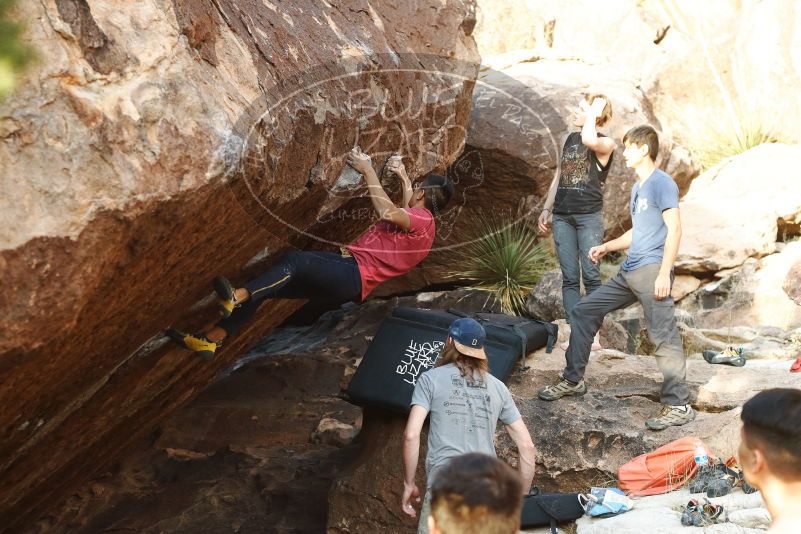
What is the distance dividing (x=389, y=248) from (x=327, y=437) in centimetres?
310

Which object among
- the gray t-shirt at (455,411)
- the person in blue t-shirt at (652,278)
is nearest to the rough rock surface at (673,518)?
the gray t-shirt at (455,411)

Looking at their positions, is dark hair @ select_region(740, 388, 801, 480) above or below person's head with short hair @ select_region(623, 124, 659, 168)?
below

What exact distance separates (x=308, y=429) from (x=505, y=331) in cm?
263

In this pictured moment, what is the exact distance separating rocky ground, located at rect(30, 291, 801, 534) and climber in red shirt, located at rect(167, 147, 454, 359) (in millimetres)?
1194

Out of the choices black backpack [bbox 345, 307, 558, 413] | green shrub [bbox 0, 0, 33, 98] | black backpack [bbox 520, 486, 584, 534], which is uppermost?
green shrub [bbox 0, 0, 33, 98]

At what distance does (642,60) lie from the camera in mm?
Answer: 14133

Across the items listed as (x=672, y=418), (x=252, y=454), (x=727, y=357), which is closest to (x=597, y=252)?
(x=672, y=418)

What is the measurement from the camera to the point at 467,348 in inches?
175

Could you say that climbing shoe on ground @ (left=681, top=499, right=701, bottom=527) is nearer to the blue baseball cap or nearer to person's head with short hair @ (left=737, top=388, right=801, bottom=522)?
the blue baseball cap

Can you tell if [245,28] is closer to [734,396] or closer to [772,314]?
[734,396]

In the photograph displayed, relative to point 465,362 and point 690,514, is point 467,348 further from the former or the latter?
point 690,514

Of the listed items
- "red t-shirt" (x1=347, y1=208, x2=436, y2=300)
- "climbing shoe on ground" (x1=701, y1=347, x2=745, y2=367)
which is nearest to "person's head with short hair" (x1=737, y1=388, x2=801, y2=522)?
"red t-shirt" (x1=347, y1=208, x2=436, y2=300)

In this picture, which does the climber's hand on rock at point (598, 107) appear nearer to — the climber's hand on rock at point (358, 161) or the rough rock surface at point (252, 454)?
the climber's hand on rock at point (358, 161)

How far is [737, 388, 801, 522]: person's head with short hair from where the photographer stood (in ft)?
8.41
